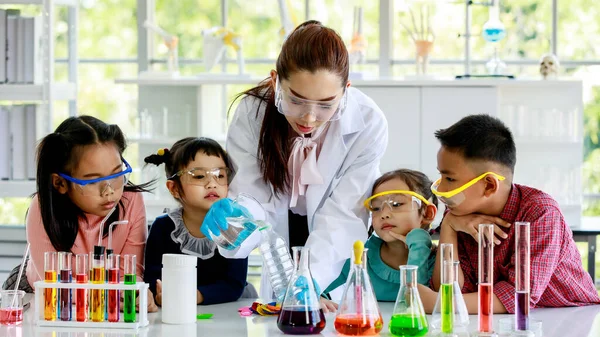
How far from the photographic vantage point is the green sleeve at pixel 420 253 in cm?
231

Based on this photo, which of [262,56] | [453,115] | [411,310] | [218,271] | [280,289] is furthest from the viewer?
[262,56]

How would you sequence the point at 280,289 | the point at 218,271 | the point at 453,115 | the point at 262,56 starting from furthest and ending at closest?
the point at 262,56, the point at 453,115, the point at 218,271, the point at 280,289

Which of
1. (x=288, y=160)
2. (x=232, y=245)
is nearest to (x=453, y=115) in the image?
(x=288, y=160)

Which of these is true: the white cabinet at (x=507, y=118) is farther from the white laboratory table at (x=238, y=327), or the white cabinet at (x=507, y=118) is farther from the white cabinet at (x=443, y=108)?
the white laboratory table at (x=238, y=327)

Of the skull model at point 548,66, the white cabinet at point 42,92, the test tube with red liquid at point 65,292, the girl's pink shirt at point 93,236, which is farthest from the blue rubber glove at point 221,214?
the skull model at point 548,66

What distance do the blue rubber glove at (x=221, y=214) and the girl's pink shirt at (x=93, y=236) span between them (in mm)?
410

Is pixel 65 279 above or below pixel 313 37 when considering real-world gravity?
below

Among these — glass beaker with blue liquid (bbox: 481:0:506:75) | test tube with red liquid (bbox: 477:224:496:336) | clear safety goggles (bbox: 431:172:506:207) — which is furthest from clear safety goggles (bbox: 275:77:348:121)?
glass beaker with blue liquid (bbox: 481:0:506:75)

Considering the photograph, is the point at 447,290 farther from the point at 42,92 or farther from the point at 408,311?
the point at 42,92

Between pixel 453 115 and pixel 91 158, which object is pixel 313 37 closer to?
pixel 91 158

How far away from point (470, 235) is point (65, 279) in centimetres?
96

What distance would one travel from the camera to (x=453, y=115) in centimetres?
494

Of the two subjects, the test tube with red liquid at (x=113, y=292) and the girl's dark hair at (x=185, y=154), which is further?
the girl's dark hair at (x=185, y=154)

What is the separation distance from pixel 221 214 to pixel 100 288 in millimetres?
301
